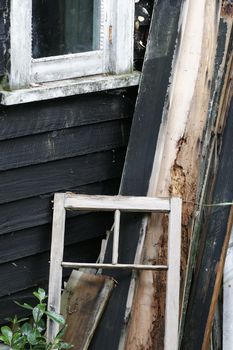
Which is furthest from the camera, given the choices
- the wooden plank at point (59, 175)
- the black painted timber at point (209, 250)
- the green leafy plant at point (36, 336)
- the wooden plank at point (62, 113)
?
the black painted timber at point (209, 250)

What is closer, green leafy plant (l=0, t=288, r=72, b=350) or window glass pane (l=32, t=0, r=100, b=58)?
green leafy plant (l=0, t=288, r=72, b=350)

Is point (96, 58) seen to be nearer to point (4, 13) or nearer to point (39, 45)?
point (39, 45)

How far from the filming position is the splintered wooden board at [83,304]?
13.0 feet

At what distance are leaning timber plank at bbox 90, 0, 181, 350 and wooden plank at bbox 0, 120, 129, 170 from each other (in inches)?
7.1

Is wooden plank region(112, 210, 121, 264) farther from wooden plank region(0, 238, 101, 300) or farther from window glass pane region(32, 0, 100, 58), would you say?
window glass pane region(32, 0, 100, 58)

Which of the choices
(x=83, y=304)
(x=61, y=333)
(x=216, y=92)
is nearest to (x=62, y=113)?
(x=216, y=92)

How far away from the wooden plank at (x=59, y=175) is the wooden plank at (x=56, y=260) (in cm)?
17

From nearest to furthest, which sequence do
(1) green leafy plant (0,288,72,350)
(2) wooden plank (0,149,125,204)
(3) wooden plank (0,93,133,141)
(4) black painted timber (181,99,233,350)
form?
1. (1) green leafy plant (0,288,72,350)
2. (3) wooden plank (0,93,133,141)
3. (2) wooden plank (0,149,125,204)
4. (4) black painted timber (181,99,233,350)

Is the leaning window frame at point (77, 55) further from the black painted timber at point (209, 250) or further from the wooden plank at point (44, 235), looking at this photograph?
the wooden plank at point (44, 235)

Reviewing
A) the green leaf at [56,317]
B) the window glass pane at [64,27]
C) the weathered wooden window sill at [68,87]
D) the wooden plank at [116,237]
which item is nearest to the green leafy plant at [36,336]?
the green leaf at [56,317]

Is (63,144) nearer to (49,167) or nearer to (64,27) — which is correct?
(49,167)

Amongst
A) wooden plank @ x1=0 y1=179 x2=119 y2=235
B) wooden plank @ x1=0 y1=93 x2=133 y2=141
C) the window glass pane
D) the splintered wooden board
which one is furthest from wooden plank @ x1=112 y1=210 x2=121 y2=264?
the window glass pane

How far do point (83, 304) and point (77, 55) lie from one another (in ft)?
3.70

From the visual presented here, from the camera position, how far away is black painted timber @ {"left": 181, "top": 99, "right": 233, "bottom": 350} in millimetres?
4086
